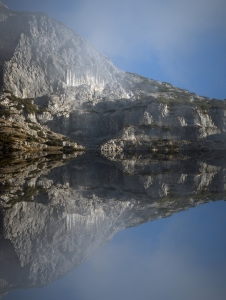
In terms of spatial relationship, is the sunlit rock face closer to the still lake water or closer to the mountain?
the mountain

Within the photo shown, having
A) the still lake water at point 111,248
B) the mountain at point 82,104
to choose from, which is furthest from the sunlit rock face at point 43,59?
the still lake water at point 111,248

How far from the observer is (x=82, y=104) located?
120 m

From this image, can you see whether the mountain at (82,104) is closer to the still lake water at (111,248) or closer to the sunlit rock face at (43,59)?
the sunlit rock face at (43,59)

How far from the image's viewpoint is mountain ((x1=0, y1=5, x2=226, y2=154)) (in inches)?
3974

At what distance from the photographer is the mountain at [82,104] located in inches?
3974

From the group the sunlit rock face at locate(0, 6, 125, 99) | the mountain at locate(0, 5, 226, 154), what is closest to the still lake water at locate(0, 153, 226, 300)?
the mountain at locate(0, 5, 226, 154)

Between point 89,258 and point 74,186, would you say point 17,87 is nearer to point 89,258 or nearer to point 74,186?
point 74,186

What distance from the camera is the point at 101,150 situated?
8938 cm

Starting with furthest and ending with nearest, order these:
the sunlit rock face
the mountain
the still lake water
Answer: the sunlit rock face < the mountain < the still lake water

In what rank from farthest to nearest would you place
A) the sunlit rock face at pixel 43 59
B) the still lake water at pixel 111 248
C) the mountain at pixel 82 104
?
the sunlit rock face at pixel 43 59, the mountain at pixel 82 104, the still lake water at pixel 111 248

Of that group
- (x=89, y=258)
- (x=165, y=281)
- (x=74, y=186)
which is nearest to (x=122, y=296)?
(x=165, y=281)

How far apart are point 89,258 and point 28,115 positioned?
98.4m

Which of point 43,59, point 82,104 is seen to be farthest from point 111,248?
point 43,59

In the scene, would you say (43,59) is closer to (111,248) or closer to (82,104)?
(82,104)
